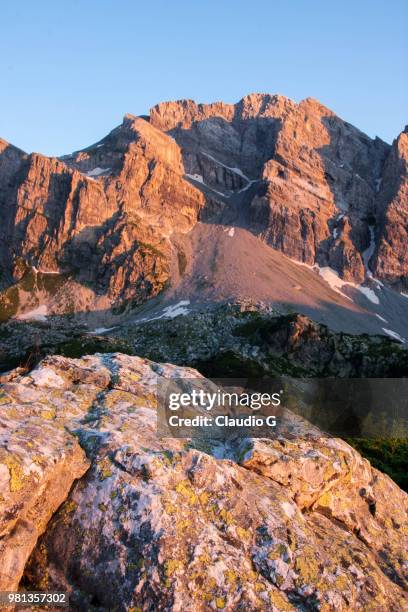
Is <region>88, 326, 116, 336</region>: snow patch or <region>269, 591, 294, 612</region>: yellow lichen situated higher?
<region>269, 591, 294, 612</region>: yellow lichen

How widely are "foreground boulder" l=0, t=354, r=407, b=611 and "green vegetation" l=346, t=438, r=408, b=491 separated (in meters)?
16.1

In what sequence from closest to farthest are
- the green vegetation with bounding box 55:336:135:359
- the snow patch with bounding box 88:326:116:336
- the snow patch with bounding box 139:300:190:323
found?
the green vegetation with bounding box 55:336:135:359 → the snow patch with bounding box 139:300:190:323 → the snow patch with bounding box 88:326:116:336

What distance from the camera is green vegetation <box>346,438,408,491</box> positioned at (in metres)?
27.6

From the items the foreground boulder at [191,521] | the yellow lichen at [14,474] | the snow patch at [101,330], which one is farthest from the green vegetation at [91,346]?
the yellow lichen at [14,474]

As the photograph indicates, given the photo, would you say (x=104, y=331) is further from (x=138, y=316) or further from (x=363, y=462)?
(x=363, y=462)

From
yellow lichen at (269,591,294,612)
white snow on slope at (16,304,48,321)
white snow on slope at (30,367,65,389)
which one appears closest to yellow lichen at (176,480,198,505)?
yellow lichen at (269,591,294,612)

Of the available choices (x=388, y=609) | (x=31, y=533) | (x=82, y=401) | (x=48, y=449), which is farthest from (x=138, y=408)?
(x=388, y=609)

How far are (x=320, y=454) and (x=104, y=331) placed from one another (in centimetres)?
16838

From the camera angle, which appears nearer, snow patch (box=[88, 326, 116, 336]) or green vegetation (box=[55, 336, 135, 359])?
green vegetation (box=[55, 336, 135, 359])

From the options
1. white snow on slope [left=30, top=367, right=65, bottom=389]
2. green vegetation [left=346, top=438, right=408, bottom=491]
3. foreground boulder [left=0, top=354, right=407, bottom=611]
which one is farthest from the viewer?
green vegetation [left=346, top=438, right=408, bottom=491]

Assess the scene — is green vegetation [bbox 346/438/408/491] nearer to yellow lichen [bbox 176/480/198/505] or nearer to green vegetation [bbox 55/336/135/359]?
yellow lichen [bbox 176/480/198/505]

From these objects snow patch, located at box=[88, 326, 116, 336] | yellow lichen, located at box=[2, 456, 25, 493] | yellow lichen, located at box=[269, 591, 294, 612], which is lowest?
snow patch, located at box=[88, 326, 116, 336]

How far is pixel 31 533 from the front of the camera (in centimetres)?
910

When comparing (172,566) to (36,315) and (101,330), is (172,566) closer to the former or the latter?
(101,330)
